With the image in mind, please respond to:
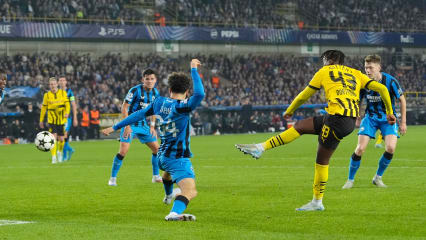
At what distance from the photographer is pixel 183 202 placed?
8.70 meters

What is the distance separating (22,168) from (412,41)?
49.8 m

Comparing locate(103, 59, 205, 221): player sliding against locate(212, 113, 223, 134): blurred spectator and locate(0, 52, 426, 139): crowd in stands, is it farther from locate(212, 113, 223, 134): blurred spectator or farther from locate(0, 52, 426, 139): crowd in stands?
locate(212, 113, 223, 134): blurred spectator

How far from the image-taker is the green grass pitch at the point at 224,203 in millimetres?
7883

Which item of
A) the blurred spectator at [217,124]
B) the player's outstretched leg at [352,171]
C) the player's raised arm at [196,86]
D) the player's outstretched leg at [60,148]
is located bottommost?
the blurred spectator at [217,124]

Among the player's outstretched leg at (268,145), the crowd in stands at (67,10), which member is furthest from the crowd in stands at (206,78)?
the player's outstretched leg at (268,145)

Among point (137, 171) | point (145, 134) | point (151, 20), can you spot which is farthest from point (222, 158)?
point (151, 20)

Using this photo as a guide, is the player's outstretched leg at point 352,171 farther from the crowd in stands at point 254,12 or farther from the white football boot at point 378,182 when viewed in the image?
the crowd in stands at point 254,12

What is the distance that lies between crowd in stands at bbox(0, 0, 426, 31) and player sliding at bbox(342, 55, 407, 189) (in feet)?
117

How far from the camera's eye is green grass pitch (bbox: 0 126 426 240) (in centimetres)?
788

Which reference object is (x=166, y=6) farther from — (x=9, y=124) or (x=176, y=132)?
(x=176, y=132)

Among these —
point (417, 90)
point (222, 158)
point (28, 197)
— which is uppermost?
point (28, 197)

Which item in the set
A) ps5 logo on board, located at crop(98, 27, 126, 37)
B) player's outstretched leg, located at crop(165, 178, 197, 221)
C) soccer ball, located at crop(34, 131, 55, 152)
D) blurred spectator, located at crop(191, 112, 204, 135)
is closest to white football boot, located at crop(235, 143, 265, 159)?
player's outstretched leg, located at crop(165, 178, 197, 221)

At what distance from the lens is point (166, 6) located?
5416cm

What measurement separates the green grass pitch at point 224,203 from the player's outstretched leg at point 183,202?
160 millimetres
